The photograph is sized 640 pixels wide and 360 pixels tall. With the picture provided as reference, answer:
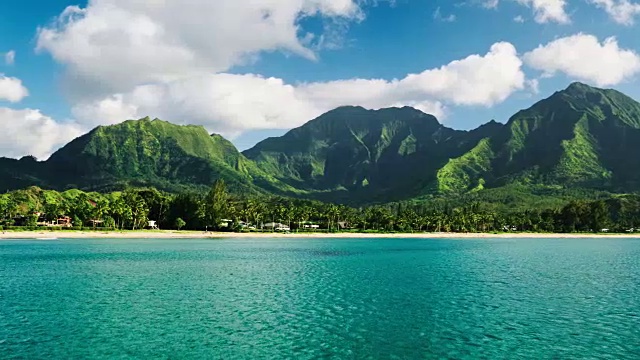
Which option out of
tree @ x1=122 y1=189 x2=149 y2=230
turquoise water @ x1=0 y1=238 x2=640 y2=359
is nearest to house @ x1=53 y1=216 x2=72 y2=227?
tree @ x1=122 y1=189 x2=149 y2=230

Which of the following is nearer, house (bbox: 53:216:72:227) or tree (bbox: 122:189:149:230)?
tree (bbox: 122:189:149:230)

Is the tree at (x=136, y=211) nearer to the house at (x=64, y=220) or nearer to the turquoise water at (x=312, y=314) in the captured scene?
the house at (x=64, y=220)

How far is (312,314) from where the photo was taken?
38.2 meters

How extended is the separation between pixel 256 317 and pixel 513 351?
18636 millimetres

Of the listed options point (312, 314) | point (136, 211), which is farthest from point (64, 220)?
point (312, 314)

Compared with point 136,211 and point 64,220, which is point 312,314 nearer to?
point 136,211

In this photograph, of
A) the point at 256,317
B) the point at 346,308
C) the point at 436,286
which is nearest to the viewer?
the point at 256,317

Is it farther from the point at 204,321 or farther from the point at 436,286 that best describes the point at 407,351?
the point at 436,286

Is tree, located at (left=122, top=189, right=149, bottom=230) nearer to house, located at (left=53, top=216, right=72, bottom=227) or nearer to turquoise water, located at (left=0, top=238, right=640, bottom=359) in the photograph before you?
house, located at (left=53, top=216, right=72, bottom=227)

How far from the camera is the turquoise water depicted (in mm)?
28094

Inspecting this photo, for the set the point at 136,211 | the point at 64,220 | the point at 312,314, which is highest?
the point at 136,211

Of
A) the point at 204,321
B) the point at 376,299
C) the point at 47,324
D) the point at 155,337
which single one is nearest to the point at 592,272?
the point at 376,299

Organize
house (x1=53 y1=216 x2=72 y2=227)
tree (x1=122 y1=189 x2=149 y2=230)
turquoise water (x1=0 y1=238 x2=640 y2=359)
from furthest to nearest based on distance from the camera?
house (x1=53 y1=216 x2=72 y2=227)
tree (x1=122 y1=189 x2=149 y2=230)
turquoise water (x1=0 y1=238 x2=640 y2=359)

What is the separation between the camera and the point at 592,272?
71500 mm
